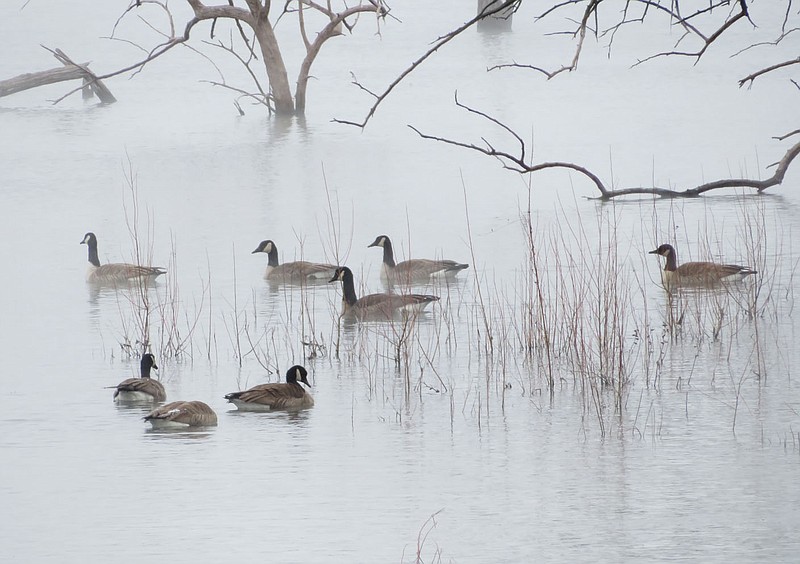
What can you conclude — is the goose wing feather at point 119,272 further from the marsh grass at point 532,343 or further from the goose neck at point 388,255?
the goose neck at point 388,255

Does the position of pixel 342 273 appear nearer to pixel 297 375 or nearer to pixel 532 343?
pixel 532 343

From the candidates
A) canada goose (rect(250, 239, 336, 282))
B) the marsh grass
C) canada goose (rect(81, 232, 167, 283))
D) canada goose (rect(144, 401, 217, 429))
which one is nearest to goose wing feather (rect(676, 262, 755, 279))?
the marsh grass

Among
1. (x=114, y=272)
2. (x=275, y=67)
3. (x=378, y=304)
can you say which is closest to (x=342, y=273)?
(x=378, y=304)

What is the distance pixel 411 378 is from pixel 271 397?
4.43 ft

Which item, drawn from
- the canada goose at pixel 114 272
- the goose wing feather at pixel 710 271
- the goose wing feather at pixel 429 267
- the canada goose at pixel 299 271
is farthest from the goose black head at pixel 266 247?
the goose wing feather at pixel 710 271

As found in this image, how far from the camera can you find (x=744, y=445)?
755cm

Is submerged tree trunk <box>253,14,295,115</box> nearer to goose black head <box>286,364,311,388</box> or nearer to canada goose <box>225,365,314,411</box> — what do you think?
goose black head <box>286,364,311,388</box>

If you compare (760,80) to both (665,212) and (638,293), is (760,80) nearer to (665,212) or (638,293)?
(665,212)

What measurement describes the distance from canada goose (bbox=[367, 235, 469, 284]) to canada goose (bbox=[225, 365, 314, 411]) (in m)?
4.47

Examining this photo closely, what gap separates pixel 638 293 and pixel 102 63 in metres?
37.9

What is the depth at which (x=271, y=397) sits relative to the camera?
8.55m

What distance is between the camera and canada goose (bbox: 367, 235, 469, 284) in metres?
13.4

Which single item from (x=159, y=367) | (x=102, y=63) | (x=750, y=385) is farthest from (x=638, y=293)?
(x=102, y=63)

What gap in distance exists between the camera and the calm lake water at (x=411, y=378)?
20.8ft
